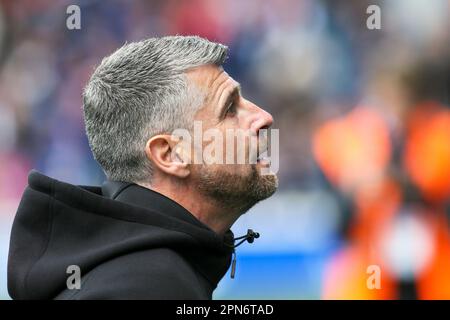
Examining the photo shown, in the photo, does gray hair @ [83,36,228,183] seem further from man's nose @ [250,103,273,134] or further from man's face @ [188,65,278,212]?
man's nose @ [250,103,273,134]

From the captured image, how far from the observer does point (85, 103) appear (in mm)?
2156

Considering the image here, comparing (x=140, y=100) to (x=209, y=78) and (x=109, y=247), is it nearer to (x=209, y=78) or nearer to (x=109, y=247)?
(x=209, y=78)

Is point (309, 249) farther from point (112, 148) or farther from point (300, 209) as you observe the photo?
point (112, 148)

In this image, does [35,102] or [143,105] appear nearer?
[143,105]

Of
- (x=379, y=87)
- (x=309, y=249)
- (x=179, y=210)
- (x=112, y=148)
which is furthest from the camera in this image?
(x=379, y=87)

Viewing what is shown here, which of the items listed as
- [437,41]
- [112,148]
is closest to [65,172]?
[437,41]

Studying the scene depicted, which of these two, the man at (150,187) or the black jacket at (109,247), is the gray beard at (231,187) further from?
the black jacket at (109,247)

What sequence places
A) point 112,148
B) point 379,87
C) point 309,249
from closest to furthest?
point 112,148 < point 309,249 < point 379,87

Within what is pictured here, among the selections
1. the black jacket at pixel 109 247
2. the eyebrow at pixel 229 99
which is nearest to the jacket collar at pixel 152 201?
the black jacket at pixel 109 247

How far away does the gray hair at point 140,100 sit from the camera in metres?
2.04

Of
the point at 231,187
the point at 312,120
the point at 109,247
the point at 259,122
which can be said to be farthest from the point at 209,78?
the point at 312,120

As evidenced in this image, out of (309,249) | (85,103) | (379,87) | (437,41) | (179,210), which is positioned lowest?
(309,249)

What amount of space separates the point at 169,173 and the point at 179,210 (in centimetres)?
12

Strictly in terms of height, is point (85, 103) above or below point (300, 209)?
above
